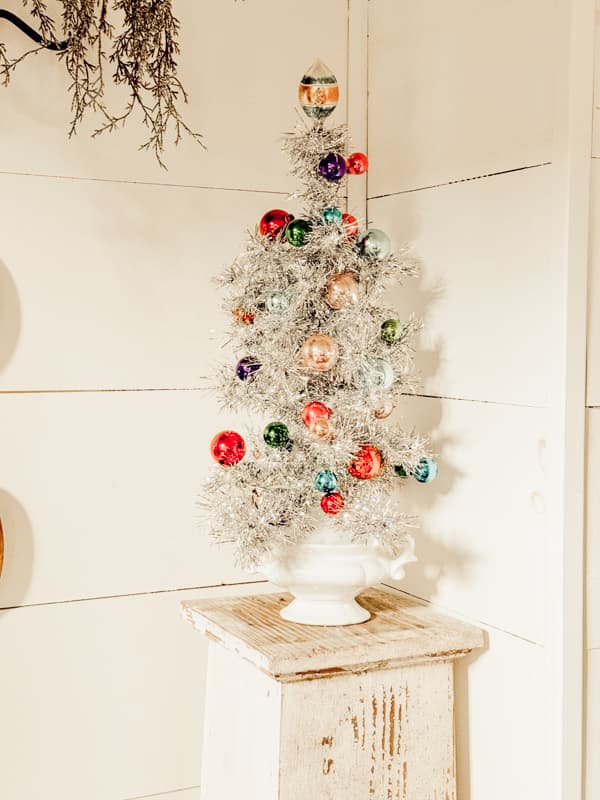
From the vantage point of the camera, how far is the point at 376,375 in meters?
1.42

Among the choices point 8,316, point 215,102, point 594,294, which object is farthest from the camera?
point 215,102

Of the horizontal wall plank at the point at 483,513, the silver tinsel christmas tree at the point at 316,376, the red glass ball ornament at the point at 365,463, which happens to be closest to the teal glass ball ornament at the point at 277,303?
the silver tinsel christmas tree at the point at 316,376

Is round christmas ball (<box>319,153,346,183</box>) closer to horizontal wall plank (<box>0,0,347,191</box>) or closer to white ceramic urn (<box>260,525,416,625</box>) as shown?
horizontal wall plank (<box>0,0,347,191</box>)

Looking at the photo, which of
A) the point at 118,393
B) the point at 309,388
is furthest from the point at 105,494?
the point at 309,388

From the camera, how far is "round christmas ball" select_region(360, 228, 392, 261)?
1460mm

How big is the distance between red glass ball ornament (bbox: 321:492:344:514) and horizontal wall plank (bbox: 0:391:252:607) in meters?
0.38

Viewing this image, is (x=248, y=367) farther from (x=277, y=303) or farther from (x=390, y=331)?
(x=390, y=331)

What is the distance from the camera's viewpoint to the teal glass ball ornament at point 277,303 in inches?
55.9

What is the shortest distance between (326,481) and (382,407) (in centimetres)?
14

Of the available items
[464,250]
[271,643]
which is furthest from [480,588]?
[464,250]

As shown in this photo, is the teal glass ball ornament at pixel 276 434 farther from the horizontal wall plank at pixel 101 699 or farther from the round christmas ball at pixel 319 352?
the horizontal wall plank at pixel 101 699

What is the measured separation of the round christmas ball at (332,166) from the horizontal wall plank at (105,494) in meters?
0.48

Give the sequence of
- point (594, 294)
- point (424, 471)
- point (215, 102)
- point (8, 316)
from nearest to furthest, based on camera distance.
Result: point (594, 294) < point (424, 471) < point (8, 316) < point (215, 102)

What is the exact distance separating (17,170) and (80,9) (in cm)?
27
